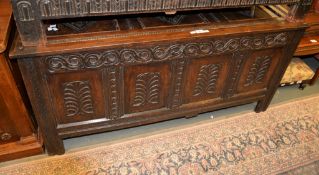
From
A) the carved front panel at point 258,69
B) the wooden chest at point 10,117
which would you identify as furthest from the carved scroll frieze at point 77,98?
the carved front panel at point 258,69

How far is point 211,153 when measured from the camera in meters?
1.74

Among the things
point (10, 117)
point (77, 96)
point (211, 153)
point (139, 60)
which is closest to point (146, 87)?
point (139, 60)

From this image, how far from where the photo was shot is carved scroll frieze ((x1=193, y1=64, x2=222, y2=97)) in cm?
160

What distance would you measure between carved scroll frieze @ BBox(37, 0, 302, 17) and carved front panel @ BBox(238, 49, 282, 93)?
433 mm

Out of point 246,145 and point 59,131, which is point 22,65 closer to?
point 59,131

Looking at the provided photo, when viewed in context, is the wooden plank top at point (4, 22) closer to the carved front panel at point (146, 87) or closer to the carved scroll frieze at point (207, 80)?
the carved front panel at point (146, 87)

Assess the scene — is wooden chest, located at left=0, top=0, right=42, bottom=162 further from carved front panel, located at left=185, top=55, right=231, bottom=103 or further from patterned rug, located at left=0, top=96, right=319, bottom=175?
carved front panel, located at left=185, top=55, right=231, bottom=103

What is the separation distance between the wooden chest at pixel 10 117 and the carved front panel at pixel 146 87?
1.79 ft

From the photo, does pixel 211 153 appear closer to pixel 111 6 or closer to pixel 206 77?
pixel 206 77

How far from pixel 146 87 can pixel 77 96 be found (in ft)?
1.22

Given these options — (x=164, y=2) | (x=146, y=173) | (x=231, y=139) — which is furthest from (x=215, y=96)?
(x=164, y=2)

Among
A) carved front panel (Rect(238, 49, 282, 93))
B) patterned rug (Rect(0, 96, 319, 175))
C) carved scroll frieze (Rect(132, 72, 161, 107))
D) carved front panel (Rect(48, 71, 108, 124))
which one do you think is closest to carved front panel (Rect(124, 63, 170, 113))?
carved scroll frieze (Rect(132, 72, 161, 107))

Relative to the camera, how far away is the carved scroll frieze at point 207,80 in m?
1.60

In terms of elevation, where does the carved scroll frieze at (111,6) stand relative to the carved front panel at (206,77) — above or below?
above
